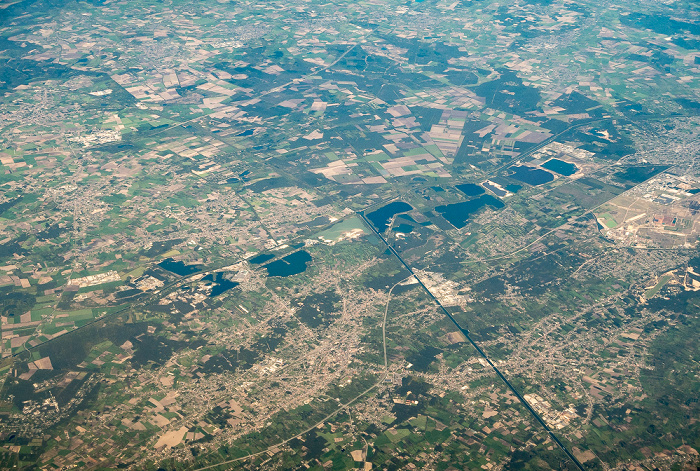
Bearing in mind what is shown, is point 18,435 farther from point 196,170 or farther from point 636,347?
point 636,347

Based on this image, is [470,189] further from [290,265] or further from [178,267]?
[178,267]

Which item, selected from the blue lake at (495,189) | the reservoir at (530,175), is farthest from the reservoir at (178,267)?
the reservoir at (530,175)

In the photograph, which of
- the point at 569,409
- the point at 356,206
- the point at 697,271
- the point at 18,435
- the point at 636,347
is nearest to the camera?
the point at 18,435

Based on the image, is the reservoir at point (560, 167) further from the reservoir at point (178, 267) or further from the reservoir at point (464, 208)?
the reservoir at point (178, 267)

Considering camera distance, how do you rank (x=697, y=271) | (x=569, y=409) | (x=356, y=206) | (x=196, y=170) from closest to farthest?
(x=569, y=409) < (x=697, y=271) < (x=356, y=206) < (x=196, y=170)

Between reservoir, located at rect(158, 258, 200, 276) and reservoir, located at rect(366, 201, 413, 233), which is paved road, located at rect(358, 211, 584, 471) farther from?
reservoir, located at rect(158, 258, 200, 276)

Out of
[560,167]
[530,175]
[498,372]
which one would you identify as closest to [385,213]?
[530,175]

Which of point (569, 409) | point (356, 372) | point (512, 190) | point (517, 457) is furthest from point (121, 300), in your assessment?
point (512, 190)
